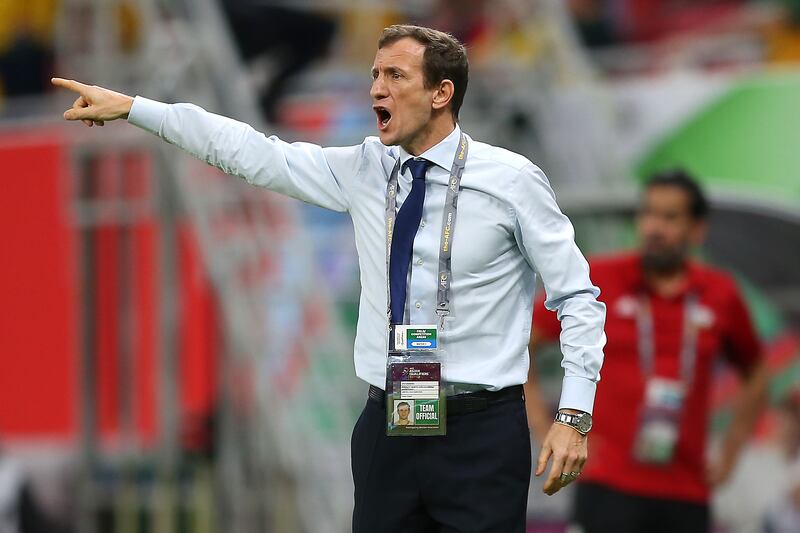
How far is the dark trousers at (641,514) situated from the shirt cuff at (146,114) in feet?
8.67

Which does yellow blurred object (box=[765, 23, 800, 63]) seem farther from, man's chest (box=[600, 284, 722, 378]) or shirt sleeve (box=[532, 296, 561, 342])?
shirt sleeve (box=[532, 296, 561, 342])

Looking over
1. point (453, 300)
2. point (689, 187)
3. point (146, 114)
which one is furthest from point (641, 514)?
point (146, 114)

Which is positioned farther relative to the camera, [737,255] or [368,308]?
[737,255]

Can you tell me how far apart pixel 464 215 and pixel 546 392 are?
4.47m

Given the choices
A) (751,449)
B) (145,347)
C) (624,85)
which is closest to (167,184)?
(145,347)

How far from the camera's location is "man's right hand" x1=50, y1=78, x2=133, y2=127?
4.07 metres

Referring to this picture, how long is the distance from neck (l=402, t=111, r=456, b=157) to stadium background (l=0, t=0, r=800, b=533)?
4325 mm

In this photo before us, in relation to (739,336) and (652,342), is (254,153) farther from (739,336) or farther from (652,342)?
(739,336)

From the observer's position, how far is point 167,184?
8.74 meters

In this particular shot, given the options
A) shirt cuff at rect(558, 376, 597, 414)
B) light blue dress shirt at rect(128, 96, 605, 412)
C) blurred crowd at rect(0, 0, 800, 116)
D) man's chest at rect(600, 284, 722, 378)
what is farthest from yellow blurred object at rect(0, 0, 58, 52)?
shirt cuff at rect(558, 376, 597, 414)

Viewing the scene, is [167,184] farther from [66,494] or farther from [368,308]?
[368,308]

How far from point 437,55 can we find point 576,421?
1067mm

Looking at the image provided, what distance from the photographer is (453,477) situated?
13.3ft

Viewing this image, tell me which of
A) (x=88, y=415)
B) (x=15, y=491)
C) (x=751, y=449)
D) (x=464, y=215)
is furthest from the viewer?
(x=15, y=491)
